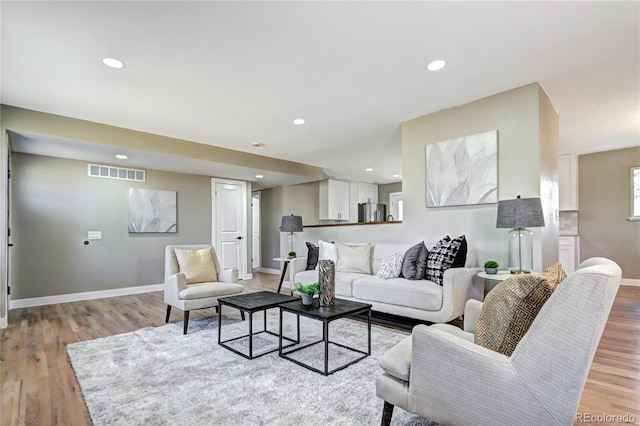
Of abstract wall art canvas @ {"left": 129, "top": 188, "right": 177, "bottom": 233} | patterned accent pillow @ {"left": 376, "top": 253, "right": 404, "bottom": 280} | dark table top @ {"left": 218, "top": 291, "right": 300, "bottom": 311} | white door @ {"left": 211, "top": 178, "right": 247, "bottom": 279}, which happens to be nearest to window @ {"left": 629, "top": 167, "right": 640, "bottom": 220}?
patterned accent pillow @ {"left": 376, "top": 253, "right": 404, "bottom": 280}

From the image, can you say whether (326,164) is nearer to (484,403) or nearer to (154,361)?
(154,361)

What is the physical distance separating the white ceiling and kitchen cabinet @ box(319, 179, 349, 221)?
12.5 feet

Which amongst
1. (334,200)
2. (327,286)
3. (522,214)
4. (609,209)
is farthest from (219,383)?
(609,209)

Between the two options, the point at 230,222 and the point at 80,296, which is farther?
the point at 230,222

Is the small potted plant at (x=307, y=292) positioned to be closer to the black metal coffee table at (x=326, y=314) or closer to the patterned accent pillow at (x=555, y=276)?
the black metal coffee table at (x=326, y=314)

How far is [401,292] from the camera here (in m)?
3.32

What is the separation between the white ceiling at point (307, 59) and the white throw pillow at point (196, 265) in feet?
5.48

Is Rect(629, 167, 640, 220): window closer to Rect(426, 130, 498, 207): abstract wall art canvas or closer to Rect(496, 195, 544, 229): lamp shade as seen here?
Rect(426, 130, 498, 207): abstract wall art canvas

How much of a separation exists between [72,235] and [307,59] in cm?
479

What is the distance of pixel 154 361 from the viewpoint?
2.66m

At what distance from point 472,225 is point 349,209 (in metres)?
5.44

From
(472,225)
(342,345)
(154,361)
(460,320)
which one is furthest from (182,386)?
(472,225)

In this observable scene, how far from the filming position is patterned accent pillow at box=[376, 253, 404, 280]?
12.2ft

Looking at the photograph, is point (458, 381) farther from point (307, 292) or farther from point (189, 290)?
point (189, 290)
